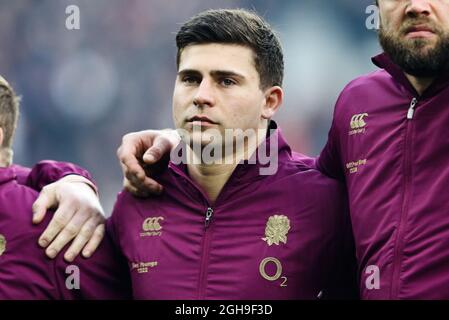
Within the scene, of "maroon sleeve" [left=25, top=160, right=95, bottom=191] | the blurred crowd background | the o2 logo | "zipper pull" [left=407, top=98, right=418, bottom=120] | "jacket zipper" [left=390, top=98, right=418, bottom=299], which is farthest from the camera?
the blurred crowd background

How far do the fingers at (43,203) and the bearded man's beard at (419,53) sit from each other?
111cm

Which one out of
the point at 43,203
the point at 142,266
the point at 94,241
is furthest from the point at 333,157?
the point at 43,203

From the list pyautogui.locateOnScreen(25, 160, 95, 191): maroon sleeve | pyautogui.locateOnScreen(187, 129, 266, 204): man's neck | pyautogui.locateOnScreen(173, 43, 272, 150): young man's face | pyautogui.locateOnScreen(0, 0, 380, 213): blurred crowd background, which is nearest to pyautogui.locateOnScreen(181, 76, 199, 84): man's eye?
pyautogui.locateOnScreen(173, 43, 272, 150): young man's face

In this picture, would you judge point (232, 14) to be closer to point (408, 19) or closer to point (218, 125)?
point (218, 125)

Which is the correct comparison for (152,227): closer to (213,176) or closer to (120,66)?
→ (213,176)

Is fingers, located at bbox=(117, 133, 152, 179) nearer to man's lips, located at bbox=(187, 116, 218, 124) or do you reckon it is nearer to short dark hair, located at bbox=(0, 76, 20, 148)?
man's lips, located at bbox=(187, 116, 218, 124)

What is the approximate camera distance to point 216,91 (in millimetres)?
2553

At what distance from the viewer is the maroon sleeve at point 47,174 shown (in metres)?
2.85

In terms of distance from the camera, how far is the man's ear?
2.71 meters

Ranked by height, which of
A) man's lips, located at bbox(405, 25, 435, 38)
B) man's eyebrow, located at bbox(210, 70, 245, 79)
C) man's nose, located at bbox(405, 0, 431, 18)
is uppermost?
man's nose, located at bbox(405, 0, 431, 18)

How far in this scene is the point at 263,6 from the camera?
750 cm

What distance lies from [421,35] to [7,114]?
1.32 metres

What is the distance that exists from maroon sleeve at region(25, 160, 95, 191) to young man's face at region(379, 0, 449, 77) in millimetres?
1129
